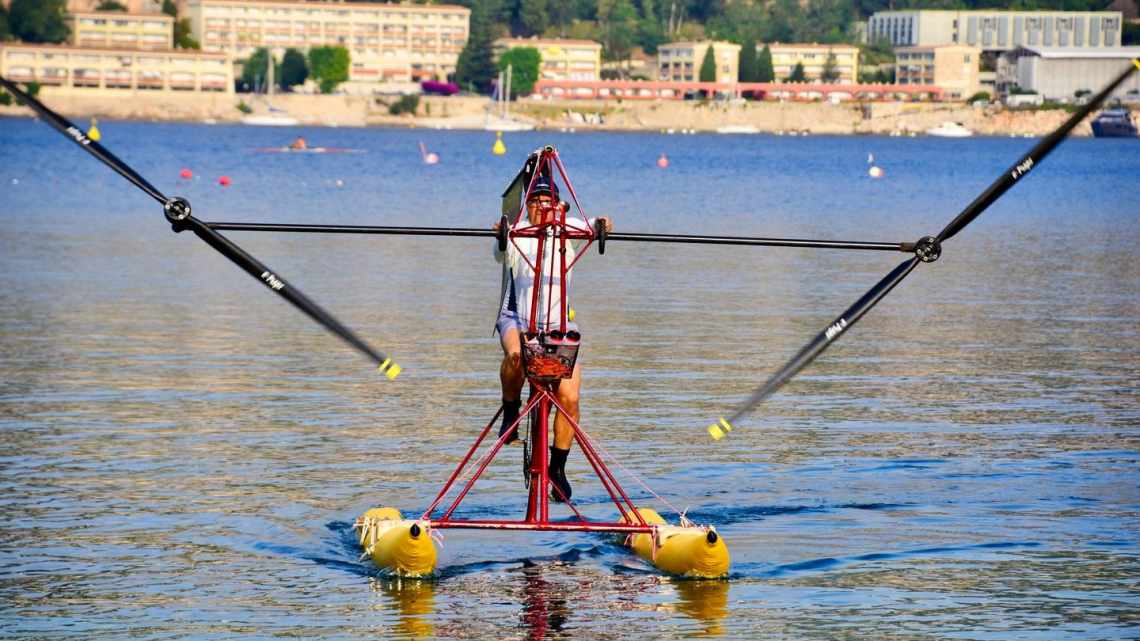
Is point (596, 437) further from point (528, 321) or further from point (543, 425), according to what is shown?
point (543, 425)

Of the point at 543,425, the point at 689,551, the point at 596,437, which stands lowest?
the point at 596,437

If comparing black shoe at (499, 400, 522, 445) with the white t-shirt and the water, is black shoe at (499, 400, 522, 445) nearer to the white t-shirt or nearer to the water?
the white t-shirt

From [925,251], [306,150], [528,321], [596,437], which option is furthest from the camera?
[306,150]

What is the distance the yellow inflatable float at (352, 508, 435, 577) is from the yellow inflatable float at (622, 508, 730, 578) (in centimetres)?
127

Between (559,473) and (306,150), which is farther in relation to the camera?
(306,150)

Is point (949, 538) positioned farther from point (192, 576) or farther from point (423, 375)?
point (423, 375)

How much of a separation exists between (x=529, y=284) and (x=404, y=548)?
194 cm

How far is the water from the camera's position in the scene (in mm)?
11406

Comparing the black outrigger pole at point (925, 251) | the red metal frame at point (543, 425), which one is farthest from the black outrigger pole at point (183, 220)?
the black outrigger pole at point (925, 251)

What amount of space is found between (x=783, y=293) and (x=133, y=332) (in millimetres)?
10661

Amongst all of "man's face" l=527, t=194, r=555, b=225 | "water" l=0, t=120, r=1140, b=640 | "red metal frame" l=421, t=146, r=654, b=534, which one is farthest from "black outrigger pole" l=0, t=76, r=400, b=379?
"water" l=0, t=120, r=1140, b=640

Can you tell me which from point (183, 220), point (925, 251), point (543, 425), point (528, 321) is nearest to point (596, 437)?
point (528, 321)

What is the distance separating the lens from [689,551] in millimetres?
11984

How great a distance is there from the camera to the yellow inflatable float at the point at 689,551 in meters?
11.9
